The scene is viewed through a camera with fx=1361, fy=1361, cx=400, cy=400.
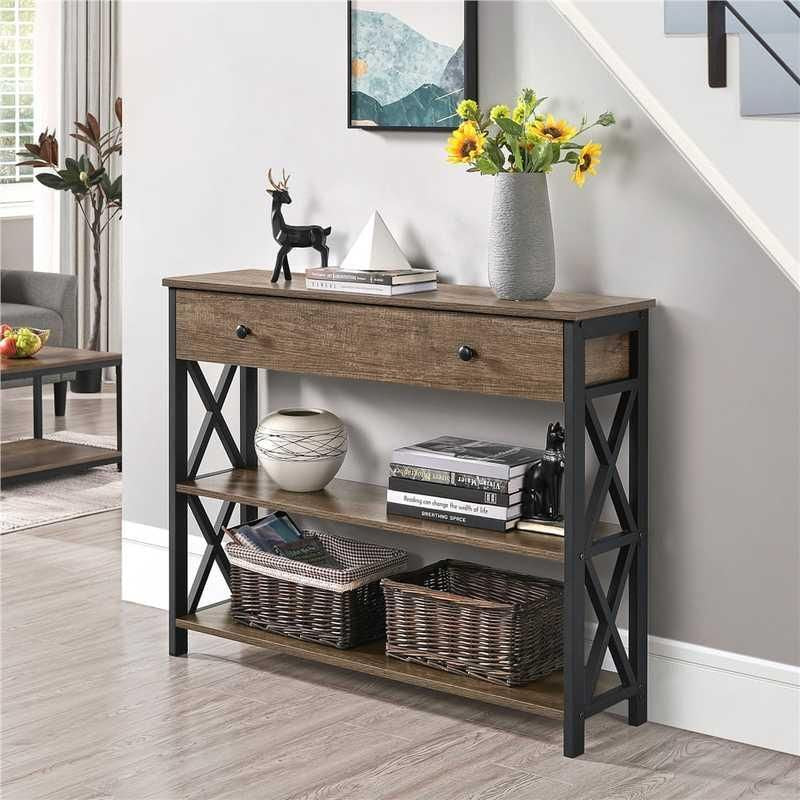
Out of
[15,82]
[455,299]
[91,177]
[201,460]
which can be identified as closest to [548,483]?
[455,299]

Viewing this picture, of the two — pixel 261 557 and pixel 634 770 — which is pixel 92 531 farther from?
pixel 634 770

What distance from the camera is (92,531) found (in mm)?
4754

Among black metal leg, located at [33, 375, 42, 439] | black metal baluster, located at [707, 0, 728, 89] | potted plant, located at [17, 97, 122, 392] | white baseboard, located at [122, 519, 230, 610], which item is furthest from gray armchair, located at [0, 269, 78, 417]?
black metal baluster, located at [707, 0, 728, 89]

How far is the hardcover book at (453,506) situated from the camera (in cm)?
304

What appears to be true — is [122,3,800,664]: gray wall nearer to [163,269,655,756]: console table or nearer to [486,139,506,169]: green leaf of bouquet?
[163,269,655,756]: console table

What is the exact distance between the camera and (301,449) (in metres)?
3.39

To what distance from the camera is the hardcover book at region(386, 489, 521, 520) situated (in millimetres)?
3039

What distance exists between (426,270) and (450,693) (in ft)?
3.26

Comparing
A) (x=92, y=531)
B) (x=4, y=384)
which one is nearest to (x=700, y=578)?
(x=92, y=531)

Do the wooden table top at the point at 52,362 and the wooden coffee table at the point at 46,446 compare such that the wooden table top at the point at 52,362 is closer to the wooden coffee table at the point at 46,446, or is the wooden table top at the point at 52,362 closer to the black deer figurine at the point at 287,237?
the wooden coffee table at the point at 46,446

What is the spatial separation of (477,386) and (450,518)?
35 centimetres

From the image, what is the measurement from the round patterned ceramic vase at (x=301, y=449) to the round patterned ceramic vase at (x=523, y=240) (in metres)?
0.66

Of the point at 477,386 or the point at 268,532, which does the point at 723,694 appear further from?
the point at 268,532

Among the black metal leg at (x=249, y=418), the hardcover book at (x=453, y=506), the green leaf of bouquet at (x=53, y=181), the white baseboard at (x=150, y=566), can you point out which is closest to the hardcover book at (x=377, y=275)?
the hardcover book at (x=453, y=506)
